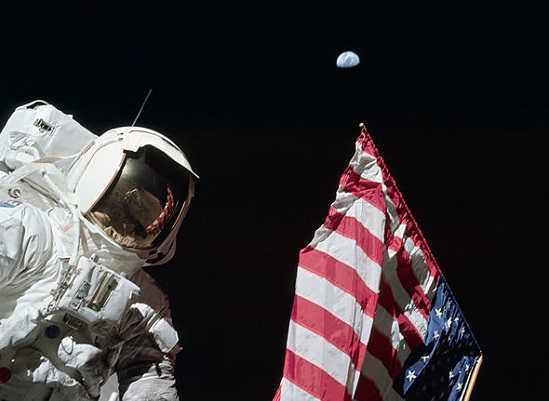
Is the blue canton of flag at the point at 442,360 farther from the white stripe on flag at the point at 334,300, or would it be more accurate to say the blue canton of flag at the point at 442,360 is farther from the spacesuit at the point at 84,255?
the spacesuit at the point at 84,255

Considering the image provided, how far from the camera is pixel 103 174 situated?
271cm

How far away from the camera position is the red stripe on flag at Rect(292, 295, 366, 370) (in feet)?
10.1

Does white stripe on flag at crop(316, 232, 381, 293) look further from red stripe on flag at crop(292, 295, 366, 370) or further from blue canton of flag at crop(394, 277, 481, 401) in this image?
blue canton of flag at crop(394, 277, 481, 401)

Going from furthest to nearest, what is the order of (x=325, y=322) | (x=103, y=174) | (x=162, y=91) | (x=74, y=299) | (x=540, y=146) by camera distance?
1. (x=540, y=146)
2. (x=162, y=91)
3. (x=325, y=322)
4. (x=103, y=174)
5. (x=74, y=299)

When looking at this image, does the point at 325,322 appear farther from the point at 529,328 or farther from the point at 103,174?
the point at 529,328

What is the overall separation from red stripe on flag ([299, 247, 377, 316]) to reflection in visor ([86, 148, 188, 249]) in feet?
1.89

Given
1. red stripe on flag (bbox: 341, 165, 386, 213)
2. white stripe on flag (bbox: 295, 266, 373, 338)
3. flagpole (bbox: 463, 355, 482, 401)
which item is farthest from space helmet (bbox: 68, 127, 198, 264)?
flagpole (bbox: 463, 355, 482, 401)

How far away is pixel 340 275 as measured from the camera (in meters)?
3.16

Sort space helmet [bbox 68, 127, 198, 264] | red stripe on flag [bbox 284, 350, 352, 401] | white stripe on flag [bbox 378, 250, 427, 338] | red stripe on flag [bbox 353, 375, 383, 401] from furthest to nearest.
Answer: white stripe on flag [bbox 378, 250, 427, 338], red stripe on flag [bbox 353, 375, 383, 401], red stripe on flag [bbox 284, 350, 352, 401], space helmet [bbox 68, 127, 198, 264]

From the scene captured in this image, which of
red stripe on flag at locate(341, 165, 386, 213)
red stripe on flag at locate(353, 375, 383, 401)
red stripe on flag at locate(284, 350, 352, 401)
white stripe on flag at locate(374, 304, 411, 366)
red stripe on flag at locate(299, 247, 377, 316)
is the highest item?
red stripe on flag at locate(341, 165, 386, 213)

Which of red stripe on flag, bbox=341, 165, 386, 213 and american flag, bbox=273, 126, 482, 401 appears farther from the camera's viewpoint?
red stripe on flag, bbox=341, 165, 386, 213

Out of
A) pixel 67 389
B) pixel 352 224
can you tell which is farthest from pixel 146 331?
pixel 352 224

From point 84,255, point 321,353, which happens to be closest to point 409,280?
point 321,353

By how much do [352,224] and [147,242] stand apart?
2.60ft
